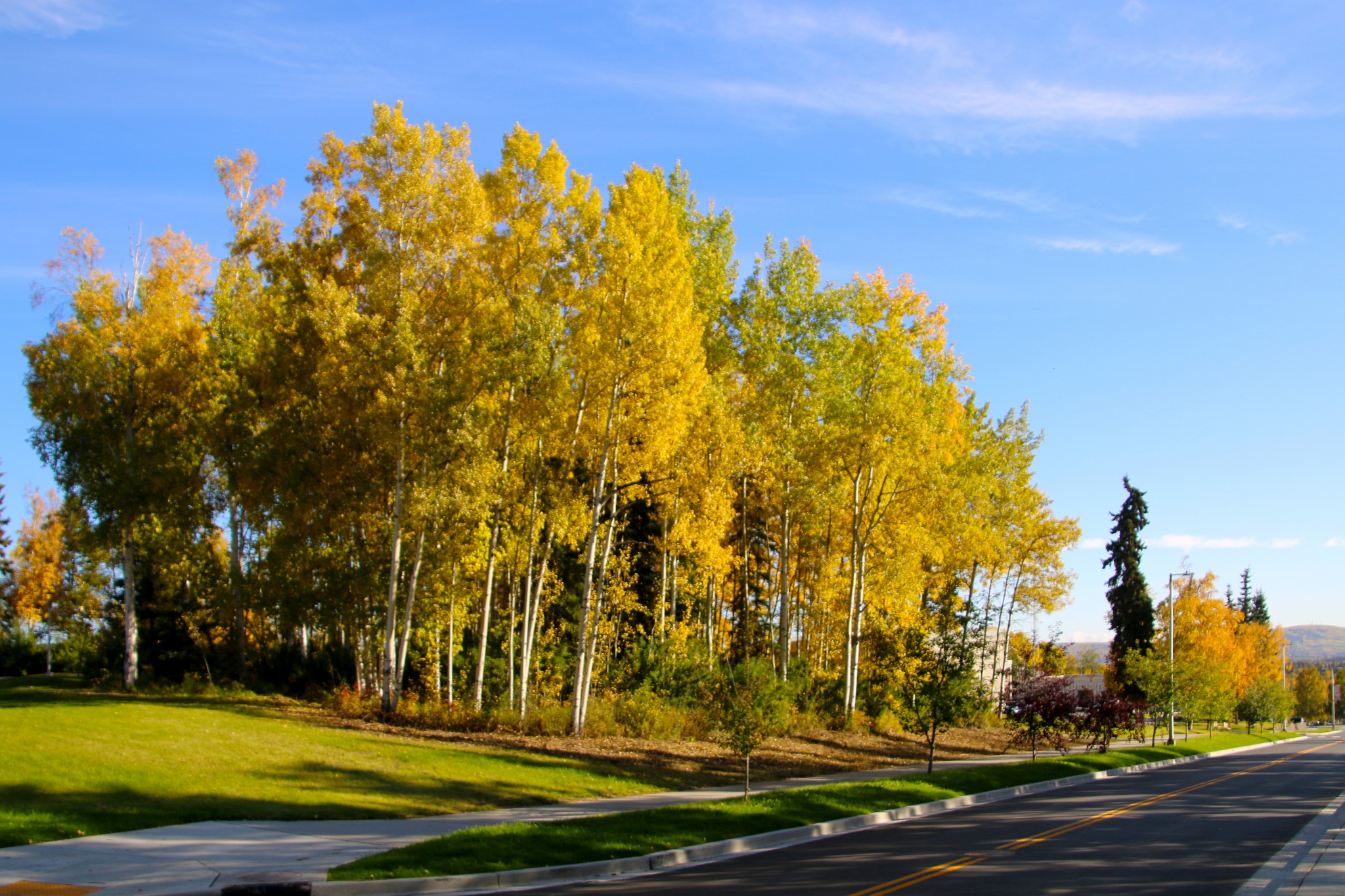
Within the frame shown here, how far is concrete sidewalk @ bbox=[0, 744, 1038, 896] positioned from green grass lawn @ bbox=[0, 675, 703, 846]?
645 mm

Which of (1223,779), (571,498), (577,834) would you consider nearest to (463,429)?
(571,498)

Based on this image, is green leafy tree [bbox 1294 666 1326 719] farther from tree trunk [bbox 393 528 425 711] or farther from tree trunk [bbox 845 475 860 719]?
tree trunk [bbox 393 528 425 711]

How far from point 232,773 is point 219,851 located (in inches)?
201

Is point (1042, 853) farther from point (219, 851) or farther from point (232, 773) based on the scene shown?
point (232, 773)

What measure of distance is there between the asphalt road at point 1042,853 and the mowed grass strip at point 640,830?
80 cm

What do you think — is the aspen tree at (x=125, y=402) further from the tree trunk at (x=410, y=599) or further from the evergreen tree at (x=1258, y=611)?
the evergreen tree at (x=1258, y=611)

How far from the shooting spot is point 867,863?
470 inches

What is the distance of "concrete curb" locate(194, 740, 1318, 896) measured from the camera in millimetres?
9359

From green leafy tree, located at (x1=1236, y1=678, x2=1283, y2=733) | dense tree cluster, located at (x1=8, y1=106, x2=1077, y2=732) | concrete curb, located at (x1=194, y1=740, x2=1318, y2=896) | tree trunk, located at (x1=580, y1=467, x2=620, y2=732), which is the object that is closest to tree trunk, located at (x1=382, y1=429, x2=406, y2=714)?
dense tree cluster, located at (x1=8, y1=106, x2=1077, y2=732)

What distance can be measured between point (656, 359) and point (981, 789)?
13.0 meters

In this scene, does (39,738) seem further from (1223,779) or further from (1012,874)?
(1223,779)

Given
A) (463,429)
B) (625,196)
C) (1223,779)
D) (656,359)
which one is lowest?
(1223,779)

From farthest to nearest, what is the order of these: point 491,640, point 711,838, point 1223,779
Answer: point 491,640 → point 1223,779 → point 711,838

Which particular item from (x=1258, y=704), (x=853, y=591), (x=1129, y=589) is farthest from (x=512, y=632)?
(x=1258, y=704)
